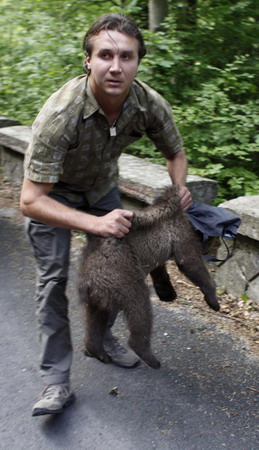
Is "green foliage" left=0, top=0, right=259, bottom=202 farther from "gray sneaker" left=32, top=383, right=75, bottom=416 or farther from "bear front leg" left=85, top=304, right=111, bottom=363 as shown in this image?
"gray sneaker" left=32, top=383, right=75, bottom=416

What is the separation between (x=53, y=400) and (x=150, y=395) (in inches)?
26.1

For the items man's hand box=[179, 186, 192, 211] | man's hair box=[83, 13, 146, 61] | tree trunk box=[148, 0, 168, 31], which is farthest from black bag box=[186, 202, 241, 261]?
tree trunk box=[148, 0, 168, 31]

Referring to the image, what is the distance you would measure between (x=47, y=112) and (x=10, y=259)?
2952mm

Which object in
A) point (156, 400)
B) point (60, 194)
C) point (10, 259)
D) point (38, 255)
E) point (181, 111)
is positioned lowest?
point (10, 259)

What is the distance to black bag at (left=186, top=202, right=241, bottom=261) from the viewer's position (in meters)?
3.38

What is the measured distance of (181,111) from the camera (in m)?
6.25

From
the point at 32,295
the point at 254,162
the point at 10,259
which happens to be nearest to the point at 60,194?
the point at 32,295

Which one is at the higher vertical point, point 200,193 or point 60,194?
point 60,194

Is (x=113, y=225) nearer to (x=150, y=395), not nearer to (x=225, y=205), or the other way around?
(x=150, y=395)

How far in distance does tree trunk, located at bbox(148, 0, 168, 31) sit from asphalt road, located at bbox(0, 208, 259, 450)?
451cm

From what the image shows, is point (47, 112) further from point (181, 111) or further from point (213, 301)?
point (181, 111)

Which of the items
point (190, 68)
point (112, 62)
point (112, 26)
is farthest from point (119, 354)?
point (190, 68)

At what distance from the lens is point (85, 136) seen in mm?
2910

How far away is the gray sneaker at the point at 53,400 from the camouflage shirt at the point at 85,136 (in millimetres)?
1157
